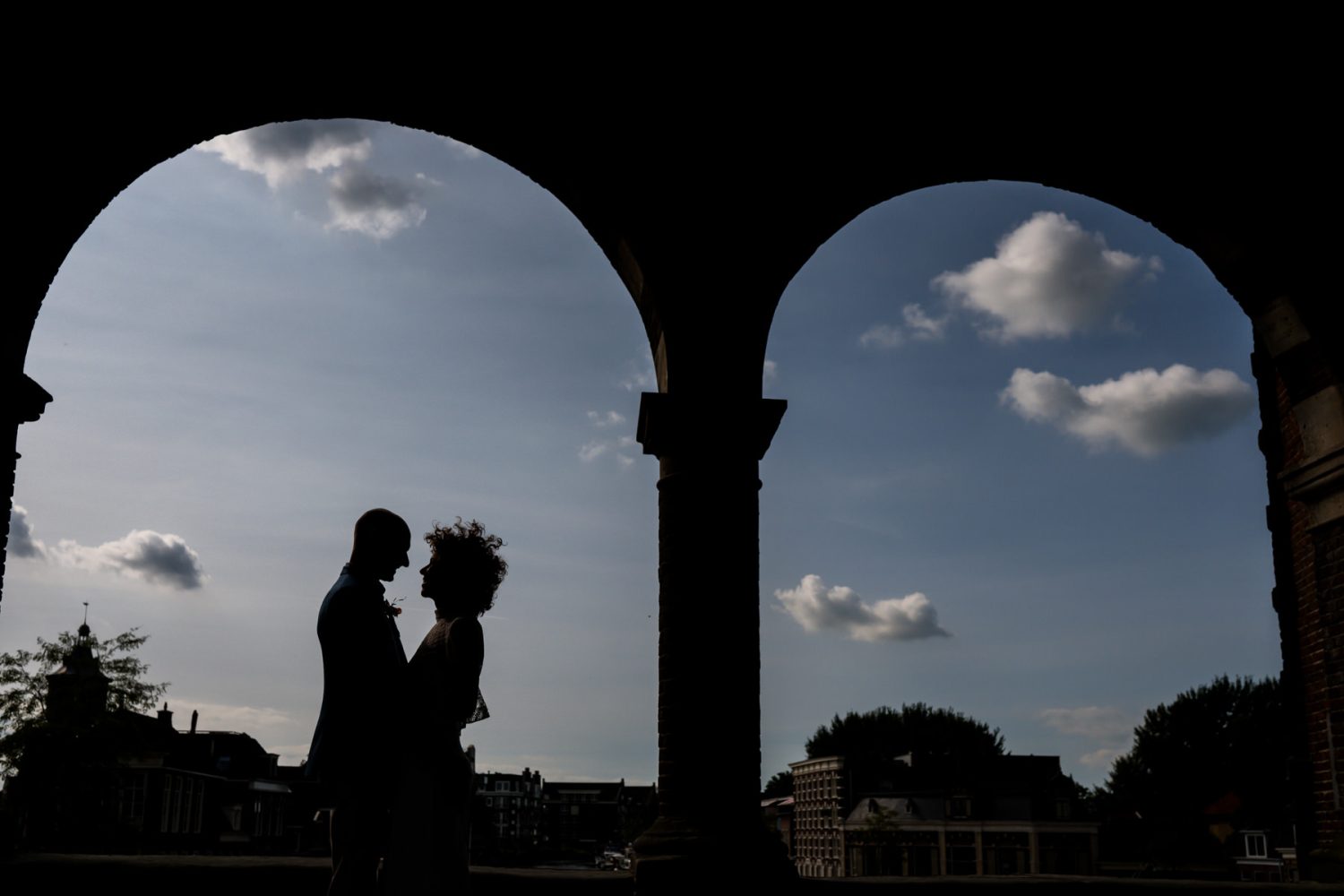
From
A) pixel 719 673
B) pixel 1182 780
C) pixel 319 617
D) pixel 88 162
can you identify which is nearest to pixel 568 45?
pixel 88 162

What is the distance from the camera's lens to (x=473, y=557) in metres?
4.17

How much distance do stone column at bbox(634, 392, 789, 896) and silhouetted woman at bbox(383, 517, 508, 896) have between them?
2515 mm

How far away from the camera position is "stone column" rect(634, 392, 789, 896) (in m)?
6.54

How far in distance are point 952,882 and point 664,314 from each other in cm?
362

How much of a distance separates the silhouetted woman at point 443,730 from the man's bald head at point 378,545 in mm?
129

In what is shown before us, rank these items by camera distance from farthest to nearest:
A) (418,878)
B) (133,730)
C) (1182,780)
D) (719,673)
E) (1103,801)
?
(1103,801)
(1182,780)
(133,730)
(719,673)
(418,878)

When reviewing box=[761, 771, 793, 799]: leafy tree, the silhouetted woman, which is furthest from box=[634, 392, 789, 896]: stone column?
box=[761, 771, 793, 799]: leafy tree

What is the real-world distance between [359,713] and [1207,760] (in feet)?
248

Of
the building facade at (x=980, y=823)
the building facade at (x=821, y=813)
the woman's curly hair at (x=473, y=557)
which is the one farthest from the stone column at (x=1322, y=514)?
the building facade at (x=821, y=813)

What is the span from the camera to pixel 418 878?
402 centimetres

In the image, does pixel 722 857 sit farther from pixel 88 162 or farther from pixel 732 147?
pixel 88 162

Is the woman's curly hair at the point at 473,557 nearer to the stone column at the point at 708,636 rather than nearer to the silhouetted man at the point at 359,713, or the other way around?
the silhouetted man at the point at 359,713

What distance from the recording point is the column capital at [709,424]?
7.11 metres

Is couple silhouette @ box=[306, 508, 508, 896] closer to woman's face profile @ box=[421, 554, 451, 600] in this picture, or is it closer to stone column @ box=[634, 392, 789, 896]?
woman's face profile @ box=[421, 554, 451, 600]
